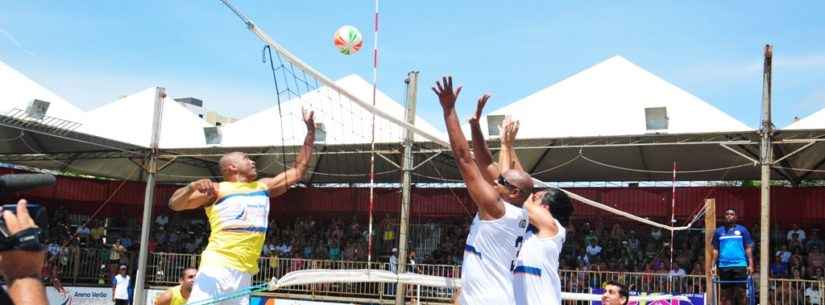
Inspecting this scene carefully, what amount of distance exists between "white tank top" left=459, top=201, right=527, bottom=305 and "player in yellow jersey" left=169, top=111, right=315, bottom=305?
5.60 ft

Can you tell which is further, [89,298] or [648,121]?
[89,298]

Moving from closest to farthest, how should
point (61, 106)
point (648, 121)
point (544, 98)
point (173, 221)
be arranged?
point (648, 121) < point (544, 98) < point (61, 106) < point (173, 221)

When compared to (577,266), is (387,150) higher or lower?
higher

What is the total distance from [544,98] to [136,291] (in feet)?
37.3

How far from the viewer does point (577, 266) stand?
2144 cm

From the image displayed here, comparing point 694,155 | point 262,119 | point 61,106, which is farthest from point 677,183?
point 61,106

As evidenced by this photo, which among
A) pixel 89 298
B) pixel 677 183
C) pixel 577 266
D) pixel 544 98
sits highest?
pixel 544 98

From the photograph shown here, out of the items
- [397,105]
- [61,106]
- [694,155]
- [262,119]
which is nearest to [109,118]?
[61,106]

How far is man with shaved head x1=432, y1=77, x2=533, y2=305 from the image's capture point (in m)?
5.12

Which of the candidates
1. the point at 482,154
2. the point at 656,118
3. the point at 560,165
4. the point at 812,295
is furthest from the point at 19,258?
the point at 560,165

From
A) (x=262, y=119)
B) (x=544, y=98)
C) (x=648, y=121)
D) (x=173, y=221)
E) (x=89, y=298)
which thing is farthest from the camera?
(x=173, y=221)

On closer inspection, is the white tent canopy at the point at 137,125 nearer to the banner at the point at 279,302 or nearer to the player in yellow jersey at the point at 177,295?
the banner at the point at 279,302

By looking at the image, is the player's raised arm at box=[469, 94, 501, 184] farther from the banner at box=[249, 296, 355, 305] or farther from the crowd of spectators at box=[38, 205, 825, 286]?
the crowd of spectators at box=[38, 205, 825, 286]

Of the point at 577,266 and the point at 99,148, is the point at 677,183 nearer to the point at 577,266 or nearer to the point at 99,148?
the point at 577,266
